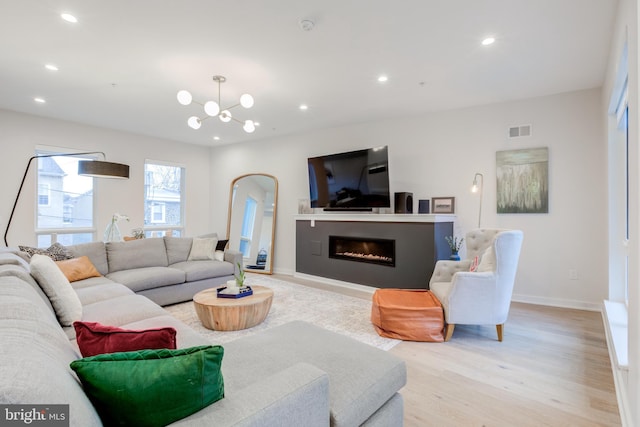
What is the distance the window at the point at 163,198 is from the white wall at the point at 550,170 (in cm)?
386

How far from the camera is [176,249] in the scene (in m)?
4.54

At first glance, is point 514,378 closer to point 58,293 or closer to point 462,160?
point 462,160

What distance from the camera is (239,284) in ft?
10.9

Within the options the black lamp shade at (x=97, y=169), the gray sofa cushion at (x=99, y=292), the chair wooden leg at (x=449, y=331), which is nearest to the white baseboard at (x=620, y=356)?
the chair wooden leg at (x=449, y=331)

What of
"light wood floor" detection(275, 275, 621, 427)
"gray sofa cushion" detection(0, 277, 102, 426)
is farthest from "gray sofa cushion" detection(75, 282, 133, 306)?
"light wood floor" detection(275, 275, 621, 427)

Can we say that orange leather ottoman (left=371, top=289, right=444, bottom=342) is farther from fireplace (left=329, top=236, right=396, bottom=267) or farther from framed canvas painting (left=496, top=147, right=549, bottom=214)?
framed canvas painting (left=496, top=147, right=549, bottom=214)

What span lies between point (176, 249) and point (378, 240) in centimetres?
296

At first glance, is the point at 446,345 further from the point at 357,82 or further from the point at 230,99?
the point at 230,99

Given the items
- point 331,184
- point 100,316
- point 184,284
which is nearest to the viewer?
point 100,316

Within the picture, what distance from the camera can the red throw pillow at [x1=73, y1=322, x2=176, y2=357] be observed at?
3.60 feet

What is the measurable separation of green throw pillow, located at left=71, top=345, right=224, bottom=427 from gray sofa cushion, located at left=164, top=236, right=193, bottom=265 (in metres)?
3.90

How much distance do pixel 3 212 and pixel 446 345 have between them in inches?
250

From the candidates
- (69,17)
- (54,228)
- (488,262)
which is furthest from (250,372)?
(54,228)

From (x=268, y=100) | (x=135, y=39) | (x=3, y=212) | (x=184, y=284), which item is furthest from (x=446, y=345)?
(x=3, y=212)
